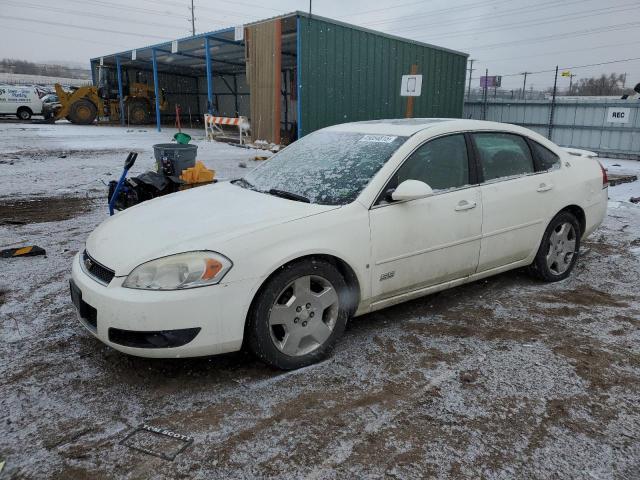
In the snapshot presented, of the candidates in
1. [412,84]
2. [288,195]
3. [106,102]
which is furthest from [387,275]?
[106,102]

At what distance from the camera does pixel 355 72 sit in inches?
620

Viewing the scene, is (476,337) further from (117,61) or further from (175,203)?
(117,61)

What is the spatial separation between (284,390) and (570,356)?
6.13 feet

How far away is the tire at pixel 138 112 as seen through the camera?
1133 inches

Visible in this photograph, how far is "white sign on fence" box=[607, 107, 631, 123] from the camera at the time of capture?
14603mm

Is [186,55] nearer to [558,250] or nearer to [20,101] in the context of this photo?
[20,101]

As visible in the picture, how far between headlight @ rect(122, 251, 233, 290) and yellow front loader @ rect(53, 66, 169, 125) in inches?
1079

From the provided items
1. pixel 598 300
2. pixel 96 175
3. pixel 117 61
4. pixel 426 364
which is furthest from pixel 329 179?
pixel 117 61

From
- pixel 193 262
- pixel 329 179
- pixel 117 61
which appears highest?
pixel 117 61

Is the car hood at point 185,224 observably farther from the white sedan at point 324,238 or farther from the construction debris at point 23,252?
the construction debris at point 23,252

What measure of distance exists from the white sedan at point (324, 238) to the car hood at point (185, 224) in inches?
0.5

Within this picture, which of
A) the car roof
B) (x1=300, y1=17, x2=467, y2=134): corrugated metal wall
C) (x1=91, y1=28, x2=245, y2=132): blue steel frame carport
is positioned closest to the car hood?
the car roof

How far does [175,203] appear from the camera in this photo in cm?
359

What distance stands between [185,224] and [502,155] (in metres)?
2.60
